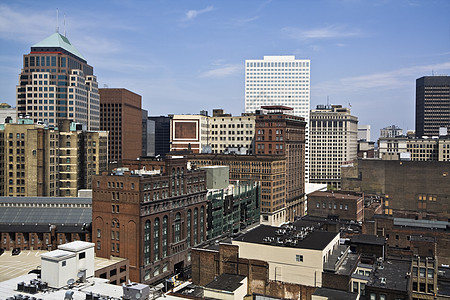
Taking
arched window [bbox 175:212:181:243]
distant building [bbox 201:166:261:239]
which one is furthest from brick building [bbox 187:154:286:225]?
arched window [bbox 175:212:181:243]

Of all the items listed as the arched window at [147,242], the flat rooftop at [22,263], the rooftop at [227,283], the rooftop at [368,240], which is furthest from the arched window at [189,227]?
the rooftop at [368,240]

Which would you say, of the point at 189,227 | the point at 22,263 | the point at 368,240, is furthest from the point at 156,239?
the point at 368,240

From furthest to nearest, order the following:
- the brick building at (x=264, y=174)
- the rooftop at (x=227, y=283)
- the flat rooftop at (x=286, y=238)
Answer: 1. the brick building at (x=264, y=174)
2. the flat rooftop at (x=286, y=238)
3. the rooftop at (x=227, y=283)

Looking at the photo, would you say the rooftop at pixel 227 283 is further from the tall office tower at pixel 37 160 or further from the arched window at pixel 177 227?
the tall office tower at pixel 37 160

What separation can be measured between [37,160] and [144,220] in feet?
200

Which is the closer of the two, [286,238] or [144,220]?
[286,238]

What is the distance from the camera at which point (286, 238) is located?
3954 inches

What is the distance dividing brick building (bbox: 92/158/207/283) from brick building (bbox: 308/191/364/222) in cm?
7227

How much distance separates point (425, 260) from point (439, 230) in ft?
144

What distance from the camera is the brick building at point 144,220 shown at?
10731cm

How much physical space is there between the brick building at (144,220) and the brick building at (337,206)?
72.3 metres

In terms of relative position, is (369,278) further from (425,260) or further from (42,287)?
(42,287)

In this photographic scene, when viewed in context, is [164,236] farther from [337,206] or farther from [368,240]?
[337,206]

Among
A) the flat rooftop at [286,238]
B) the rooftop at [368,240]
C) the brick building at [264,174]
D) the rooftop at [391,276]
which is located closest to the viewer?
the rooftop at [391,276]
